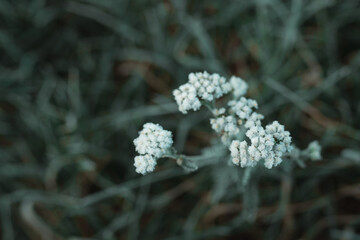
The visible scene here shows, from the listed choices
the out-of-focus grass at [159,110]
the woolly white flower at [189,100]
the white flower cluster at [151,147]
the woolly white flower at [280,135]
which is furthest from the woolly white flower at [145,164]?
the out-of-focus grass at [159,110]

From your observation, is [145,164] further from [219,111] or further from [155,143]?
[219,111]

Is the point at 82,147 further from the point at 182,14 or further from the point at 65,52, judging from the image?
the point at 182,14

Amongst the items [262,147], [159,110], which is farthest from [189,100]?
[159,110]

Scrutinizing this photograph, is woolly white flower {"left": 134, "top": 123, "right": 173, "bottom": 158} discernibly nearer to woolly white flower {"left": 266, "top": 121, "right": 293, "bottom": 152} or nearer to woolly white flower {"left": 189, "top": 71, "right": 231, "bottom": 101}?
woolly white flower {"left": 189, "top": 71, "right": 231, "bottom": 101}

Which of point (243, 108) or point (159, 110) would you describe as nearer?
point (243, 108)

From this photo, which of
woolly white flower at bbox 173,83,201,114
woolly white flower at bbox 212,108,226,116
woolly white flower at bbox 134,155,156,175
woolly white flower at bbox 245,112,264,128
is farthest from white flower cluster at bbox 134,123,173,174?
woolly white flower at bbox 245,112,264,128

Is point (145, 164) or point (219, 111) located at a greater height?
point (219, 111)
